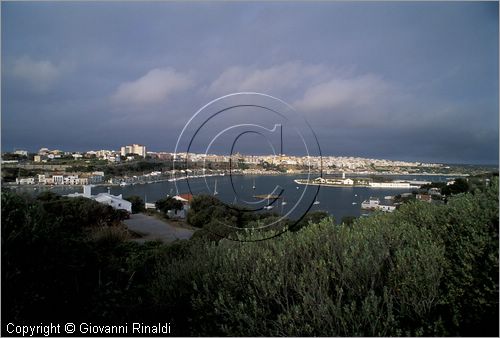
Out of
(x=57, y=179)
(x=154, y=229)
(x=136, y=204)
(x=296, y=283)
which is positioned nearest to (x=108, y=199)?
(x=136, y=204)

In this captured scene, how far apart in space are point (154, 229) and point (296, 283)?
12.2 m

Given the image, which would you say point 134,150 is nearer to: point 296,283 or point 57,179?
point 57,179

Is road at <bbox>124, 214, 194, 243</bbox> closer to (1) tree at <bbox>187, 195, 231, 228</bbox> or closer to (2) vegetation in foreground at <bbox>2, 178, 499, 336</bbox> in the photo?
(1) tree at <bbox>187, 195, 231, 228</bbox>

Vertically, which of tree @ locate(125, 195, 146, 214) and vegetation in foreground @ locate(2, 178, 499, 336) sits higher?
vegetation in foreground @ locate(2, 178, 499, 336)

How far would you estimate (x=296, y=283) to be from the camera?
3.36 metres

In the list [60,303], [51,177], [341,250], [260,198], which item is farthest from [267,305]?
[51,177]

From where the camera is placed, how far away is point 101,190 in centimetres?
1775

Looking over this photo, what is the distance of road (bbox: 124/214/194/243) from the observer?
40.7 ft

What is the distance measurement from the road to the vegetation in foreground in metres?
7.87

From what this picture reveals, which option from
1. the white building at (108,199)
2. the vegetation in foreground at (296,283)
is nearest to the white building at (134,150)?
the white building at (108,199)

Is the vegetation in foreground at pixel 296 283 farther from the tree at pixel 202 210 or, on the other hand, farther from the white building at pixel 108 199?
the white building at pixel 108 199

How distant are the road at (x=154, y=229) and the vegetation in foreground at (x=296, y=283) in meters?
7.87

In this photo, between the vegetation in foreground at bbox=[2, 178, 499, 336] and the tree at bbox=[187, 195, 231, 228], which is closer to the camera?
the vegetation in foreground at bbox=[2, 178, 499, 336]

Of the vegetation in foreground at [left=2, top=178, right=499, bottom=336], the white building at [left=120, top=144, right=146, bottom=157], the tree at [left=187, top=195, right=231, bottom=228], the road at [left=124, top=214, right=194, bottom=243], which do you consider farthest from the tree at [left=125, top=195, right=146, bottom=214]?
the vegetation in foreground at [left=2, top=178, right=499, bottom=336]
